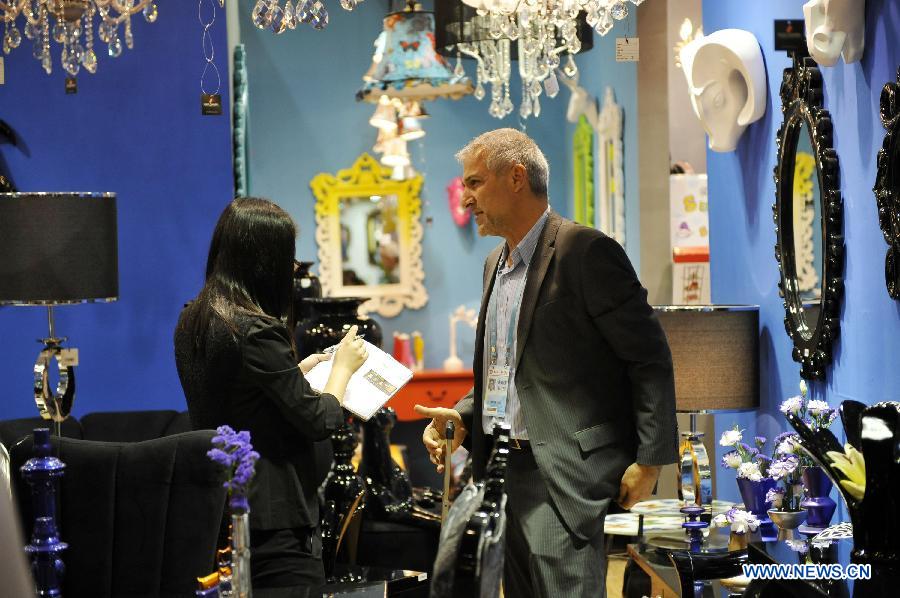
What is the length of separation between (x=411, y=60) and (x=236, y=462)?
5.35 metres

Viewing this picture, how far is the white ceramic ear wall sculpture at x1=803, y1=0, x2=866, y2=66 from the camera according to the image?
306cm

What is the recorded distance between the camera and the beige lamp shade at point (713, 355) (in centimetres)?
387

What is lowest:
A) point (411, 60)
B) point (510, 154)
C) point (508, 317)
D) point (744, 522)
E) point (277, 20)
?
point (744, 522)

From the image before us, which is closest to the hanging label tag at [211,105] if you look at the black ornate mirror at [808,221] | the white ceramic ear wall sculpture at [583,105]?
the black ornate mirror at [808,221]

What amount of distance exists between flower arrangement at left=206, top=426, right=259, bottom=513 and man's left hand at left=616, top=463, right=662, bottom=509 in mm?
1140

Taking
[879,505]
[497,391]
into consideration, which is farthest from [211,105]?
[879,505]

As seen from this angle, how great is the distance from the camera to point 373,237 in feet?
30.3

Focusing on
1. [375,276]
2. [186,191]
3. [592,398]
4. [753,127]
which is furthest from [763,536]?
[375,276]

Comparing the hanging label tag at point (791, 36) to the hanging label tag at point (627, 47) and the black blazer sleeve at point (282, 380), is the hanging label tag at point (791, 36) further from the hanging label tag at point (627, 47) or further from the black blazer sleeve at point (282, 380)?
the black blazer sleeve at point (282, 380)

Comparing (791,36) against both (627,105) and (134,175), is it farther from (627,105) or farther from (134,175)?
(627,105)

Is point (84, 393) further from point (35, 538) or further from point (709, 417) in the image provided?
point (709, 417)

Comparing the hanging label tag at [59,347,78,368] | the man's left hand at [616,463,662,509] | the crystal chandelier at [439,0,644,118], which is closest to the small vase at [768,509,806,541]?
the man's left hand at [616,463,662,509]

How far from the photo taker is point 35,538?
2445 millimetres

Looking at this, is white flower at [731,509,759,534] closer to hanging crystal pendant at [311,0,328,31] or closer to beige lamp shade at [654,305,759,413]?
beige lamp shade at [654,305,759,413]
